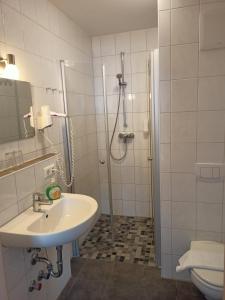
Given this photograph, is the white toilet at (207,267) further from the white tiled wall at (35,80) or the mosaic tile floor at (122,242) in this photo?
the white tiled wall at (35,80)

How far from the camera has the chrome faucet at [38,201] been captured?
1.55m

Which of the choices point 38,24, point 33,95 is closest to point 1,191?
point 33,95

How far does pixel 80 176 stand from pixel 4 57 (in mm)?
1391

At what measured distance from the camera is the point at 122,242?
2607 millimetres

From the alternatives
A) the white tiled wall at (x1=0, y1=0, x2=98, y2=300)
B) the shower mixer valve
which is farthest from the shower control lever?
the white tiled wall at (x1=0, y1=0, x2=98, y2=300)

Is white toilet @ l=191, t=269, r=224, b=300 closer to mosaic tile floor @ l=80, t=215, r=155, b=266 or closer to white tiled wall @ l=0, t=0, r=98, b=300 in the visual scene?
mosaic tile floor @ l=80, t=215, r=155, b=266

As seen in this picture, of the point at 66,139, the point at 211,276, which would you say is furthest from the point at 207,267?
the point at 66,139

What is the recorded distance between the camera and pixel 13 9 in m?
1.55

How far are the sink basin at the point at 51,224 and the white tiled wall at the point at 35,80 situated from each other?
9 cm

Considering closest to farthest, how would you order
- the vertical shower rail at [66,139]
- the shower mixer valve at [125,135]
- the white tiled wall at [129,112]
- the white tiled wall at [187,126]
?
the white tiled wall at [187,126]
the vertical shower rail at [66,139]
the white tiled wall at [129,112]
the shower mixer valve at [125,135]

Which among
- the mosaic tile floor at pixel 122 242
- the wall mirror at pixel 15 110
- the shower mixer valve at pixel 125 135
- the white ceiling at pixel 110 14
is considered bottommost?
the mosaic tile floor at pixel 122 242

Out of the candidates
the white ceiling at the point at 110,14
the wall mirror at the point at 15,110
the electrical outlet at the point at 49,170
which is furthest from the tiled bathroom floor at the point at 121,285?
the white ceiling at the point at 110,14

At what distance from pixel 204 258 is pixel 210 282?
0.60 ft

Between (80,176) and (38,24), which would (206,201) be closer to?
(80,176)
